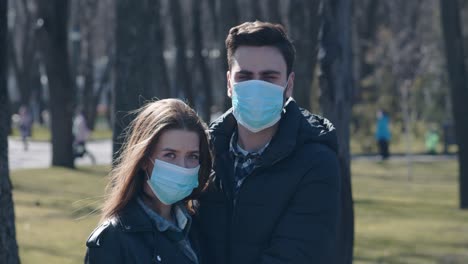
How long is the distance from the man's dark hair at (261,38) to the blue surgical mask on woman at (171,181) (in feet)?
1.66

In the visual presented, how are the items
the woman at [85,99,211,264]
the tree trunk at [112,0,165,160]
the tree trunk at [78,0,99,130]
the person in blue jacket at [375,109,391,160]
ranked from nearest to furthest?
the woman at [85,99,211,264] < the tree trunk at [112,0,165,160] < the person in blue jacket at [375,109,391,160] < the tree trunk at [78,0,99,130]

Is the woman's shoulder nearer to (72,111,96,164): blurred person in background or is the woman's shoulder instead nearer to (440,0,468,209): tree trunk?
(440,0,468,209): tree trunk

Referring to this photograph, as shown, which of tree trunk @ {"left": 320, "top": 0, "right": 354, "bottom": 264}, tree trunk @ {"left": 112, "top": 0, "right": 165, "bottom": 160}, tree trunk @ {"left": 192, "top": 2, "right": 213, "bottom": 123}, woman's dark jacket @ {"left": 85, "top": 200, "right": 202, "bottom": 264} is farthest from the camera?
tree trunk @ {"left": 192, "top": 2, "right": 213, "bottom": 123}

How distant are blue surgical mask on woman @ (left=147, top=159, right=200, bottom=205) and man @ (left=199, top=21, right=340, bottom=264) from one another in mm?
163

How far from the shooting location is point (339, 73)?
11742 millimetres

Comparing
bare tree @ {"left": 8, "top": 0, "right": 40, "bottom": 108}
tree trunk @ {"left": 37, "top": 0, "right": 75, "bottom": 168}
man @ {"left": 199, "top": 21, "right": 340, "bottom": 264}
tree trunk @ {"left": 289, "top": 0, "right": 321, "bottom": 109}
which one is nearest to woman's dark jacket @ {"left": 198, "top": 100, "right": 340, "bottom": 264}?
man @ {"left": 199, "top": 21, "right": 340, "bottom": 264}

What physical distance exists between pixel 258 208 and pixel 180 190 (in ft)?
0.97

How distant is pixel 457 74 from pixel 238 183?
15474 millimetres

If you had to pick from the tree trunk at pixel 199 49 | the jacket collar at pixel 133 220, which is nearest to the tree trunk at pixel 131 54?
the jacket collar at pixel 133 220

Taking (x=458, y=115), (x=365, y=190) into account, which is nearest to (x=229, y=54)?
(x=458, y=115)

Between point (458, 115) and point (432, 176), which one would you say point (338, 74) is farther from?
point (432, 176)

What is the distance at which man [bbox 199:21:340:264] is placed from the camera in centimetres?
404

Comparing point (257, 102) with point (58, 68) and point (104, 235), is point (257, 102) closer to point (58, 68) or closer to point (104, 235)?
point (104, 235)

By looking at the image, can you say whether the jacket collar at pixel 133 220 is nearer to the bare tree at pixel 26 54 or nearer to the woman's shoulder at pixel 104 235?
the woman's shoulder at pixel 104 235
